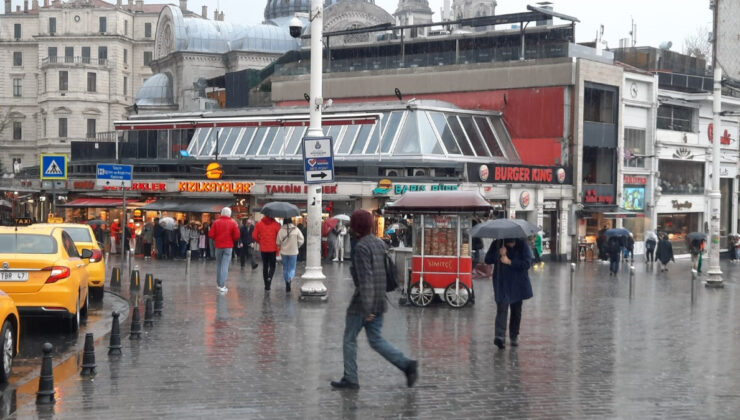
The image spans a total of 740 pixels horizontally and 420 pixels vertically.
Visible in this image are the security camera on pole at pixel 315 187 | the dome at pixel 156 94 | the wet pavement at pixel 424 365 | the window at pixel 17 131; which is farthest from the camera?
the window at pixel 17 131

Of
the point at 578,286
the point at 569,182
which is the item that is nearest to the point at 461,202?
the point at 578,286

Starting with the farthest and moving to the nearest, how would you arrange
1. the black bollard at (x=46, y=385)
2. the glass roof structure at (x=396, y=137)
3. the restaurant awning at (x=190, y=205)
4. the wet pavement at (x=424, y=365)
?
the glass roof structure at (x=396, y=137) < the restaurant awning at (x=190, y=205) < the wet pavement at (x=424, y=365) < the black bollard at (x=46, y=385)

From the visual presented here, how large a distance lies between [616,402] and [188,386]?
456 centimetres

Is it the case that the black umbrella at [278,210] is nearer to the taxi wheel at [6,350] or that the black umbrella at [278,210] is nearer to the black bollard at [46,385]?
the taxi wheel at [6,350]

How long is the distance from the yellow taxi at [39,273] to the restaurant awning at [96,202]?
1124 inches

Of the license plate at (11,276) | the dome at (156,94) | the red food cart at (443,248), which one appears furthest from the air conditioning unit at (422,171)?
the dome at (156,94)

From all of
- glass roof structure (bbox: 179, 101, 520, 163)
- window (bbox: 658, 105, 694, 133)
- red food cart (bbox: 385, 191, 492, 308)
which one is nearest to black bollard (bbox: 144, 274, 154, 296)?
red food cart (bbox: 385, 191, 492, 308)

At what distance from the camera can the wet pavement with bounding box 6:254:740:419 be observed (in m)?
10.5

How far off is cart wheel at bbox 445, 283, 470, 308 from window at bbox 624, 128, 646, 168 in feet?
100

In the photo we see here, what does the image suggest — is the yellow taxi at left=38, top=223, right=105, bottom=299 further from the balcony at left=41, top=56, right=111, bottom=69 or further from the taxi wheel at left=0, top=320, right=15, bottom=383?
the balcony at left=41, top=56, right=111, bottom=69

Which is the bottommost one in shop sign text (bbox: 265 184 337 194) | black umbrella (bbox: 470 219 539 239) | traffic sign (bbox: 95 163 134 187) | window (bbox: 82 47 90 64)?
black umbrella (bbox: 470 219 539 239)

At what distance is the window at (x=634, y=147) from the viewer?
49.7 m

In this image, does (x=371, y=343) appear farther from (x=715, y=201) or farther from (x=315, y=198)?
(x=715, y=201)

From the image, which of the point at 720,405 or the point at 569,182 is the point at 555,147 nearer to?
the point at 569,182
